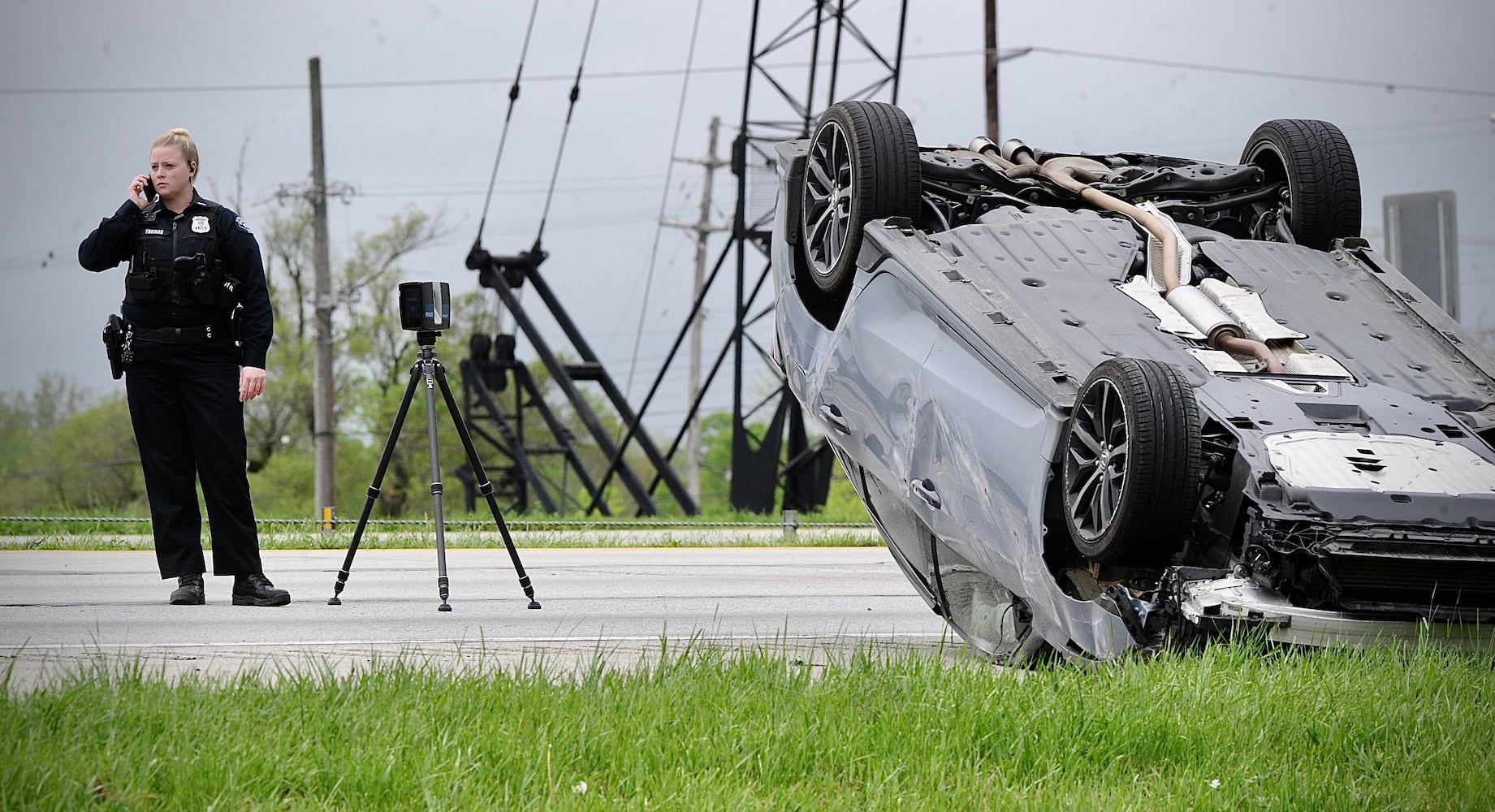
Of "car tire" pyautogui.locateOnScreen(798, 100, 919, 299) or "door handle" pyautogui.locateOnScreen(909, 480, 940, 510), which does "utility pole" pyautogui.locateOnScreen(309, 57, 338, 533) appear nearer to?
"car tire" pyautogui.locateOnScreen(798, 100, 919, 299)

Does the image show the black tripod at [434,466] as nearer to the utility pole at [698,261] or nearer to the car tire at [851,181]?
the car tire at [851,181]

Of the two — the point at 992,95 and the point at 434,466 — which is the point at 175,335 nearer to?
the point at 434,466

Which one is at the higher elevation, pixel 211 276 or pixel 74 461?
pixel 211 276

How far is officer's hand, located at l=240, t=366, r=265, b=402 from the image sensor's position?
6.67 meters

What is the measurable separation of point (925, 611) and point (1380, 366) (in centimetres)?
324

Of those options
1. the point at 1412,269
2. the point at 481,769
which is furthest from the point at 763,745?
the point at 1412,269

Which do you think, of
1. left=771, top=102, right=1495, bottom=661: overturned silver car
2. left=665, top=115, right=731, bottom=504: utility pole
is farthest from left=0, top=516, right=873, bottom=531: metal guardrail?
left=665, top=115, right=731, bottom=504: utility pole

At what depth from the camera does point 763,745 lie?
3.73m

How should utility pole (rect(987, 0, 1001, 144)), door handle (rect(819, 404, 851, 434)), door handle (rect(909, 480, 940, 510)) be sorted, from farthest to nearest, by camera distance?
utility pole (rect(987, 0, 1001, 144)), door handle (rect(819, 404, 851, 434)), door handle (rect(909, 480, 940, 510))

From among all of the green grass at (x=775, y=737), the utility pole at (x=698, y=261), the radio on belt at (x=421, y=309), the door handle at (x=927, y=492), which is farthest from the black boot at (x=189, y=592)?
the utility pole at (x=698, y=261)

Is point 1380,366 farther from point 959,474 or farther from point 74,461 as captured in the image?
point 74,461

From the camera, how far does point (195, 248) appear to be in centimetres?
675

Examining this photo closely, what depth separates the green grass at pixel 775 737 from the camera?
10.9 feet

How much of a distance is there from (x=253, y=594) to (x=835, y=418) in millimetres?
2882
